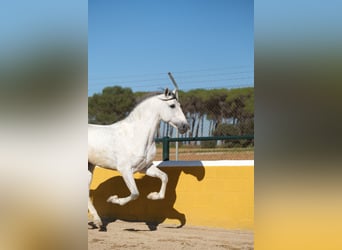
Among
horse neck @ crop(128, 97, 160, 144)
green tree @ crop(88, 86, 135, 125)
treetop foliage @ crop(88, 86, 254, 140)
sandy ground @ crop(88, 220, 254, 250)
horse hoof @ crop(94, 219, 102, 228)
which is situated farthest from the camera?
green tree @ crop(88, 86, 135, 125)

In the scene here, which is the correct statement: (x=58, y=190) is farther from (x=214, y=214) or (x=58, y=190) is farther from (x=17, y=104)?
(x=214, y=214)

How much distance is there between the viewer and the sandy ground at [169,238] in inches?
113

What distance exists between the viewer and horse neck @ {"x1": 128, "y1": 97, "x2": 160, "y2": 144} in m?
3.54

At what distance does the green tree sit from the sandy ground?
277 inches

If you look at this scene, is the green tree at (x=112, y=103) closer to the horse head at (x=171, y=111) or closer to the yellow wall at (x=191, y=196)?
the yellow wall at (x=191, y=196)

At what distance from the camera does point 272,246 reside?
0.48 m

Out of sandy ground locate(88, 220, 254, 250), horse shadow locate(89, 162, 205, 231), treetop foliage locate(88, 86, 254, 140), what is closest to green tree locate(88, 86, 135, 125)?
treetop foliage locate(88, 86, 254, 140)

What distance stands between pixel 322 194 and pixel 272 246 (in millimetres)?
83

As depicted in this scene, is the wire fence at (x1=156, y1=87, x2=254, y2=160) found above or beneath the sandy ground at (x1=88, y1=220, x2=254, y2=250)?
above

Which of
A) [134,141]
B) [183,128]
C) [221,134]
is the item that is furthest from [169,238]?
[221,134]

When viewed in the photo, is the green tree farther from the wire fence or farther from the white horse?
the white horse

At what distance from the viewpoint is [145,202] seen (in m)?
3.71

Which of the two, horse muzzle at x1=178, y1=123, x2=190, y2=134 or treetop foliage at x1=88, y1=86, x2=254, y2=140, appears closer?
horse muzzle at x1=178, y1=123, x2=190, y2=134

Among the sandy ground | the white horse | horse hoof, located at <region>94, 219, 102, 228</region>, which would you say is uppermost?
the white horse
